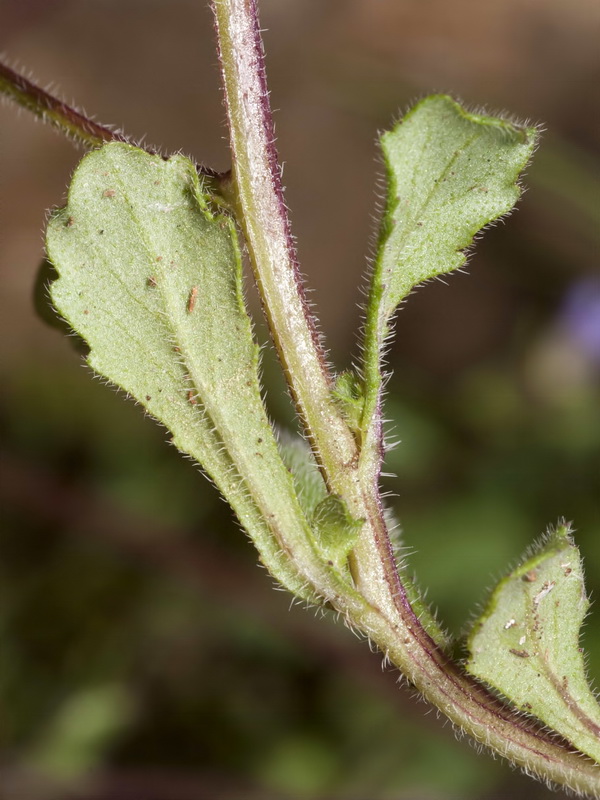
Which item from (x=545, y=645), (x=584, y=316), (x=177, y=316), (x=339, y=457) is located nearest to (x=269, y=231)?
(x=177, y=316)

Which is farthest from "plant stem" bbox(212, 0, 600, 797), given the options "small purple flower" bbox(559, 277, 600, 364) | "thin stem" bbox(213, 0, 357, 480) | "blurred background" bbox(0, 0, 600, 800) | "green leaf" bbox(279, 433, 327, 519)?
"small purple flower" bbox(559, 277, 600, 364)

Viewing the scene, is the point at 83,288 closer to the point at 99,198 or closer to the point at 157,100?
the point at 99,198

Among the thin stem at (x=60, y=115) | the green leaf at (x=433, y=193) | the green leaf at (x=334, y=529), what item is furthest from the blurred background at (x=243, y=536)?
the thin stem at (x=60, y=115)

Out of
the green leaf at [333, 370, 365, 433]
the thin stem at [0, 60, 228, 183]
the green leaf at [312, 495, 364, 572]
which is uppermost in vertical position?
the thin stem at [0, 60, 228, 183]

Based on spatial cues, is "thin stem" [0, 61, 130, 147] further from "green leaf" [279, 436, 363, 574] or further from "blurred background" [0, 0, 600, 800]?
"blurred background" [0, 0, 600, 800]

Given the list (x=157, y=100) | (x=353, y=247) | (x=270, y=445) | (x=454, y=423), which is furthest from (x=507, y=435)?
(x=157, y=100)
